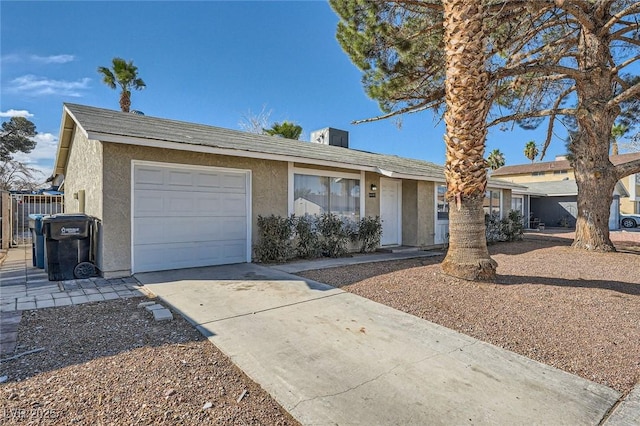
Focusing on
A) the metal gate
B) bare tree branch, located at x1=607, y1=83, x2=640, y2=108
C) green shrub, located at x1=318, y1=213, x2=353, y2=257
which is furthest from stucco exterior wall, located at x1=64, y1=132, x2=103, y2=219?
bare tree branch, located at x1=607, y1=83, x2=640, y2=108

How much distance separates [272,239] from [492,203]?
37.7 feet

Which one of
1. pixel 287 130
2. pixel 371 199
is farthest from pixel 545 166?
pixel 371 199

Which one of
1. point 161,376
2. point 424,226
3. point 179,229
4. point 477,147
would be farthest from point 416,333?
point 424,226

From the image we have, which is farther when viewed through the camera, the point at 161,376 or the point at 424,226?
the point at 424,226

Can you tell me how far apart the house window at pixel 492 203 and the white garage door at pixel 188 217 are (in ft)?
37.2

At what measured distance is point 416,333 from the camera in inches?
165

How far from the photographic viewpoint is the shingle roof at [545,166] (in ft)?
114

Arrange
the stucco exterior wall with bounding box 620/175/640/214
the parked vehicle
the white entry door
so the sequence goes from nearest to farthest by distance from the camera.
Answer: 1. the white entry door
2. the parked vehicle
3. the stucco exterior wall with bounding box 620/175/640/214

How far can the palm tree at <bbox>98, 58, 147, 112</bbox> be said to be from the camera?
19.0 m

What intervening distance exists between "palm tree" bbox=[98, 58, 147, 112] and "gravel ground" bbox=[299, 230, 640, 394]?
1824cm

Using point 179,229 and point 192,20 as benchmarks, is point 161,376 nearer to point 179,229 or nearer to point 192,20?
point 179,229

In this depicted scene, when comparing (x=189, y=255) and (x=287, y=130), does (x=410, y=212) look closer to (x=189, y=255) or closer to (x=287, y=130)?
(x=189, y=255)

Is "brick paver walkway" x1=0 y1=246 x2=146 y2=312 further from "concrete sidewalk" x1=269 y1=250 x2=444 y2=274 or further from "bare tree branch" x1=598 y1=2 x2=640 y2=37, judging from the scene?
"bare tree branch" x1=598 y1=2 x2=640 y2=37

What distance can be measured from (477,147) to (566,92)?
25.9 feet
